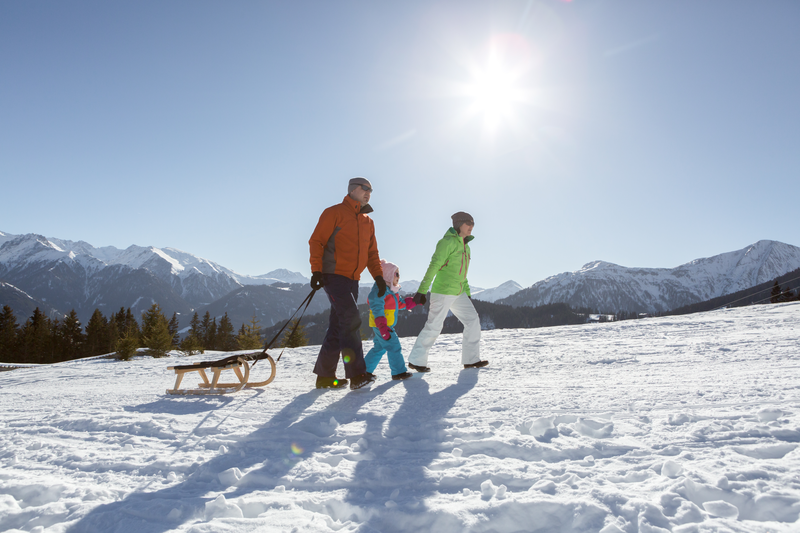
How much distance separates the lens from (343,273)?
15.6 feet

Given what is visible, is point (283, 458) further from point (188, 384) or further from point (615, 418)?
point (188, 384)

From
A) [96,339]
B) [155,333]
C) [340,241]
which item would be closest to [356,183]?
[340,241]

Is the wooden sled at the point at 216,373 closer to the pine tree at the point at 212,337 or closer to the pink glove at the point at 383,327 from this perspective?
the pink glove at the point at 383,327

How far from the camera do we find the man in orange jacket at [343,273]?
462cm

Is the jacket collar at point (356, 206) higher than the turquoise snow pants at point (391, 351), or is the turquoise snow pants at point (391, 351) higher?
the jacket collar at point (356, 206)

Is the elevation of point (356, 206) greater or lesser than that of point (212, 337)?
greater

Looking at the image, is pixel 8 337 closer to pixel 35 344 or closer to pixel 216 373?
pixel 35 344

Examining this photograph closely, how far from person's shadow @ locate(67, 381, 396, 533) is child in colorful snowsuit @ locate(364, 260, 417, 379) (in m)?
1.50

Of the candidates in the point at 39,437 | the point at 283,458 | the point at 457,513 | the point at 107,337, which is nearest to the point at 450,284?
the point at 283,458

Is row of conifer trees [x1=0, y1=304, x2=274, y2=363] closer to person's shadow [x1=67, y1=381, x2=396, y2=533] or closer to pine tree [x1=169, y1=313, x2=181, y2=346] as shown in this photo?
pine tree [x1=169, y1=313, x2=181, y2=346]

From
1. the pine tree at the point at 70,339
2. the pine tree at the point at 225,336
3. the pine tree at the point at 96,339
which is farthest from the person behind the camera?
the pine tree at the point at 225,336

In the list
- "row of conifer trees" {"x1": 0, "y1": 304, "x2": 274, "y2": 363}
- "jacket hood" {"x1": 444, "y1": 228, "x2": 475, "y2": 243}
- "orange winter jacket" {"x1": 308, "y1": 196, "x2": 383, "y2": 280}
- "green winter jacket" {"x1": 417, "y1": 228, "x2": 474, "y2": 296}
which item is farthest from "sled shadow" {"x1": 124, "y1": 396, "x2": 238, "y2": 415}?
"row of conifer trees" {"x1": 0, "y1": 304, "x2": 274, "y2": 363}

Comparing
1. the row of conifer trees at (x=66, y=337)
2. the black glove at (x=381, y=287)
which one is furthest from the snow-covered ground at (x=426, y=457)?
the row of conifer trees at (x=66, y=337)

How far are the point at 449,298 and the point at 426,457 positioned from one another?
145 inches
